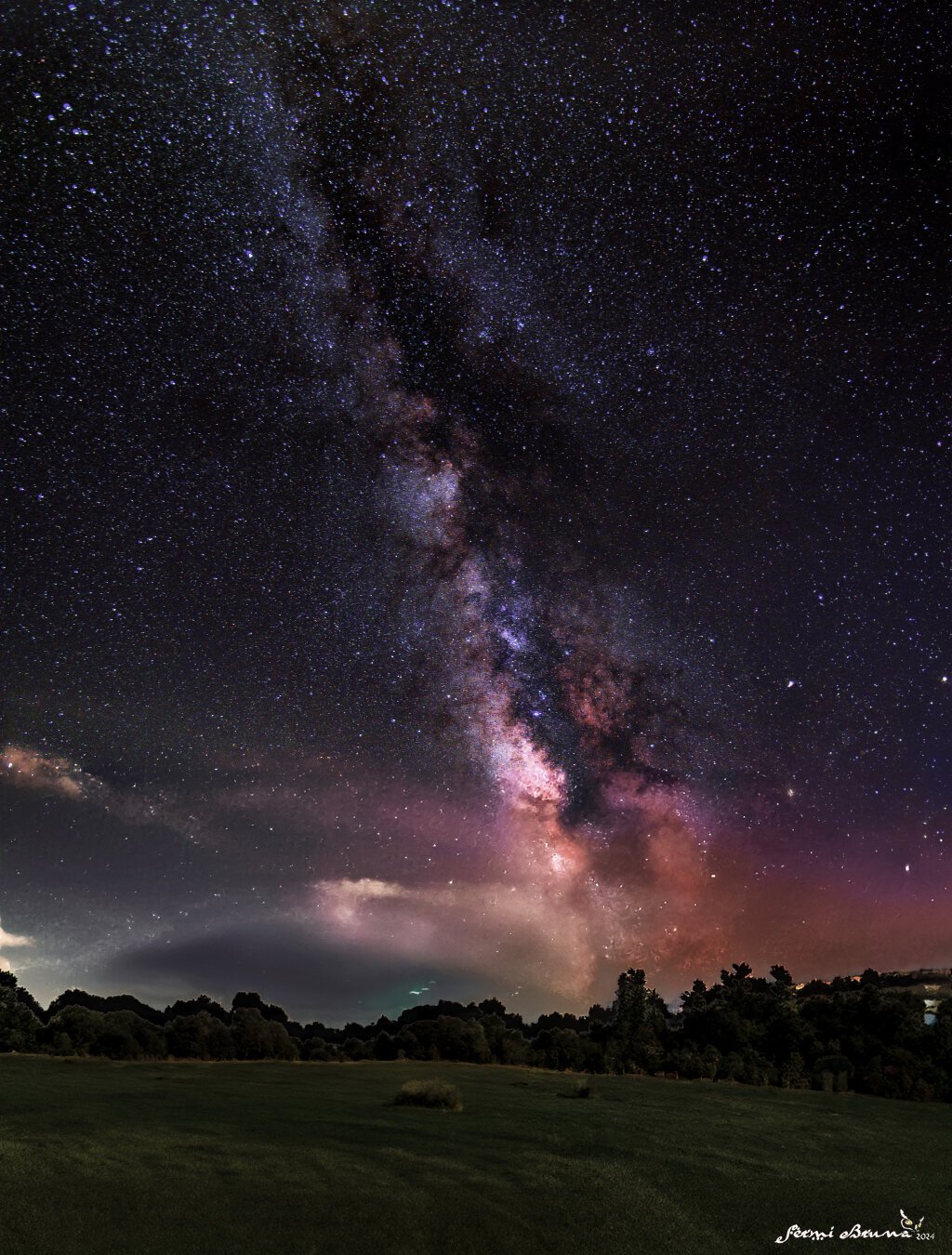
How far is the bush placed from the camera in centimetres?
2361

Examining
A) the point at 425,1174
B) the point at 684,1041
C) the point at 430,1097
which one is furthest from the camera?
the point at 684,1041

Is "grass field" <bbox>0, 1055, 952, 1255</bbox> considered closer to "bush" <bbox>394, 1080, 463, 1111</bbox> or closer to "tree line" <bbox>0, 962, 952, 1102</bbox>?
"bush" <bbox>394, 1080, 463, 1111</bbox>

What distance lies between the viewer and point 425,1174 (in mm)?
15281

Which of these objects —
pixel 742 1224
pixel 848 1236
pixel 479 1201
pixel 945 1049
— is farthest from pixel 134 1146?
pixel 945 1049

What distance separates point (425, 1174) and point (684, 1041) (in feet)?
125

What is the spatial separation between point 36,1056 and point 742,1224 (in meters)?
38.3

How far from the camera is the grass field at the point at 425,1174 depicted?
12.2 m

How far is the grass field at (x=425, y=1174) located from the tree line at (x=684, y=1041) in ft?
56.1

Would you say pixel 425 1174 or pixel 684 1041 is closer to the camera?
pixel 425 1174

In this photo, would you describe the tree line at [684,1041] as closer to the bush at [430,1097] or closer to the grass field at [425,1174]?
the grass field at [425,1174]

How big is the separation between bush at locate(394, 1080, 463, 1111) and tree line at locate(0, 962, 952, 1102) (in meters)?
24.1

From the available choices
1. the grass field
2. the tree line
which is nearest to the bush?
the grass field

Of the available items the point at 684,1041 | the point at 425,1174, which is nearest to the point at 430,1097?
the point at 425,1174

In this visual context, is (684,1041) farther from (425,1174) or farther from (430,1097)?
(425,1174)
